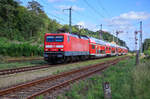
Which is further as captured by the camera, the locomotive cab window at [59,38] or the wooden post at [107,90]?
the locomotive cab window at [59,38]

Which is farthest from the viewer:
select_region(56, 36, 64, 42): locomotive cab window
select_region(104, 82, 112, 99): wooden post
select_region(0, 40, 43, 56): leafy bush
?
select_region(0, 40, 43, 56): leafy bush

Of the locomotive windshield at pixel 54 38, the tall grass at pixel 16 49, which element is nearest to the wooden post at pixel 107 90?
the locomotive windshield at pixel 54 38

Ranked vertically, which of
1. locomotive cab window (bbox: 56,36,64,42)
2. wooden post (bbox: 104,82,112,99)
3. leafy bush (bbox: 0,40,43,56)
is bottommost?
wooden post (bbox: 104,82,112,99)

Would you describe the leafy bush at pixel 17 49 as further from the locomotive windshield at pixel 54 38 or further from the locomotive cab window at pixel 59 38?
the locomotive cab window at pixel 59 38

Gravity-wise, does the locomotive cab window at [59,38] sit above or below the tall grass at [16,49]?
above

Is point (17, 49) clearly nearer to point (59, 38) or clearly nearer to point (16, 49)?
point (16, 49)

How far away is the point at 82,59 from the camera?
24.8m

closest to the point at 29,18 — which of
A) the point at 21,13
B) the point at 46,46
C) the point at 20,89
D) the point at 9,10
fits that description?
the point at 21,13

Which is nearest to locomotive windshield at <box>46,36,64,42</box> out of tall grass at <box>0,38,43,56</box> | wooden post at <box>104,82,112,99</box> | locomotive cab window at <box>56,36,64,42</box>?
locomotive cab window at <box>56,36,64,42</box>

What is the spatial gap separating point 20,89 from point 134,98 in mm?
4726

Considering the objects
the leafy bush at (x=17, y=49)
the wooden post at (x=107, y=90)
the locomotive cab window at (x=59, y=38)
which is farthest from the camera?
the leafy bush at (x=17, y=49)

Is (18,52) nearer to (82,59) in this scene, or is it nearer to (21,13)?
(82,59)

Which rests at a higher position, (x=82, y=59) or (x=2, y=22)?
(x=2, y=22)

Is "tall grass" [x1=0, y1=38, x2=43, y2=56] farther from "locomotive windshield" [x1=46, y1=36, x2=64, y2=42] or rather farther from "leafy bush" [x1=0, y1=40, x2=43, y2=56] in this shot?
"locomotive windshield" [x1=46, y1=36, x2=64, y2=42]
